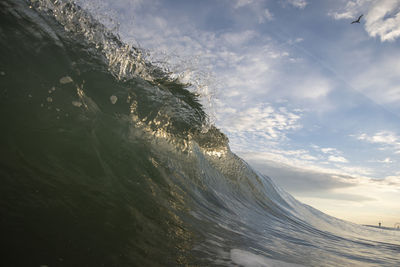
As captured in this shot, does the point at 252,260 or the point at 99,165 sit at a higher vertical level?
the point at 99,165

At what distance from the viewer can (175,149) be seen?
18.4 feet

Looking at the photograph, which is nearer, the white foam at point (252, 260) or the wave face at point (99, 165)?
the wave face at point (99, 165)

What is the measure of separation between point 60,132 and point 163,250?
219 cm

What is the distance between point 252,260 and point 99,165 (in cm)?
224

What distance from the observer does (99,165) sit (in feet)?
10.4

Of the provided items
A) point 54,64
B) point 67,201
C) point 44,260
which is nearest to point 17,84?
point 54,64

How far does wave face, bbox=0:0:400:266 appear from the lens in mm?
1656

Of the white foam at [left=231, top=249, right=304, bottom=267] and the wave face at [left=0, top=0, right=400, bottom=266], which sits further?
the white foam at [left=231, top=249, right=304, bottom=267]

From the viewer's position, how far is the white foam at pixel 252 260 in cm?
197

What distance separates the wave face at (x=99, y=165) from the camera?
5.43 feet

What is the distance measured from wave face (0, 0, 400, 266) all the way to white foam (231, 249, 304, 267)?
3cm

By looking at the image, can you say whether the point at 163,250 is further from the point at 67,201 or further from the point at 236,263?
the point at 67,201

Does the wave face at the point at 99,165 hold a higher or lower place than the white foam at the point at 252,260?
higher

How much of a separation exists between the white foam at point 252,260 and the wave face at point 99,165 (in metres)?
0.03
